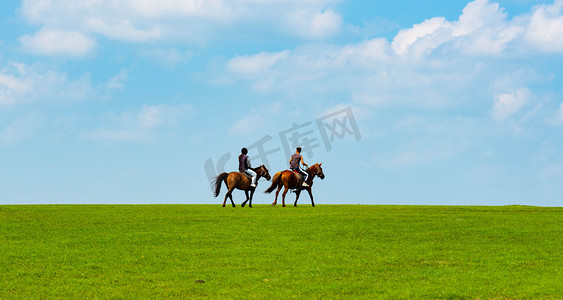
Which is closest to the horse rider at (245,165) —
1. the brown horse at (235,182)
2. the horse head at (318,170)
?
the brown horse at (235,182)

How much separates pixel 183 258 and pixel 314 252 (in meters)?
4.16

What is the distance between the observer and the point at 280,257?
17.0 metres

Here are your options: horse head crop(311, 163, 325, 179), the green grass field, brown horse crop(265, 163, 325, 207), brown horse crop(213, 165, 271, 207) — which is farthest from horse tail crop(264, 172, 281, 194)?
the green grass field

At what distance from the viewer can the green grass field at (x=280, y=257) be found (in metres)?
13.2

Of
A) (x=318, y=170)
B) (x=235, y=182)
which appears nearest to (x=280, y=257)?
(x=235, y=182)

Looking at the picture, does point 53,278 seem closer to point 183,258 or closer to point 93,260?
point 93,260

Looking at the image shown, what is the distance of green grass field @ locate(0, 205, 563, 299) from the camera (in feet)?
43.3

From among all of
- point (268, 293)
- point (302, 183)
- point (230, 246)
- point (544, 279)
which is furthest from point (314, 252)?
point (302, 183)

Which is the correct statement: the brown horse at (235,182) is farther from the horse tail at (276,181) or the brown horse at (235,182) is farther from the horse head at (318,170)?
the horse head at (318,170)

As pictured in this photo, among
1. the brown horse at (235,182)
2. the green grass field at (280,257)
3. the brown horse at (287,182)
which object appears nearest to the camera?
the green grass field at (280,257)

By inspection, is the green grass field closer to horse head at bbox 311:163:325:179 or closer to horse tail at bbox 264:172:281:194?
horse tail at bbox 264:172:281:194

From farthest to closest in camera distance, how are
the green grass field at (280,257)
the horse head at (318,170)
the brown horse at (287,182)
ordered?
the horse head at (318,170)
the brown horse at (287,182)
the green grass field at (280,257)

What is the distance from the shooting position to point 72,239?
2075 centimetres

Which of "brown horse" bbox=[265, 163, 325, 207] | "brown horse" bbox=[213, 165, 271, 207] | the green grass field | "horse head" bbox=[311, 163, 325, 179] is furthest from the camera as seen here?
"horse head" bbox=[311, 163, 325, 179]
